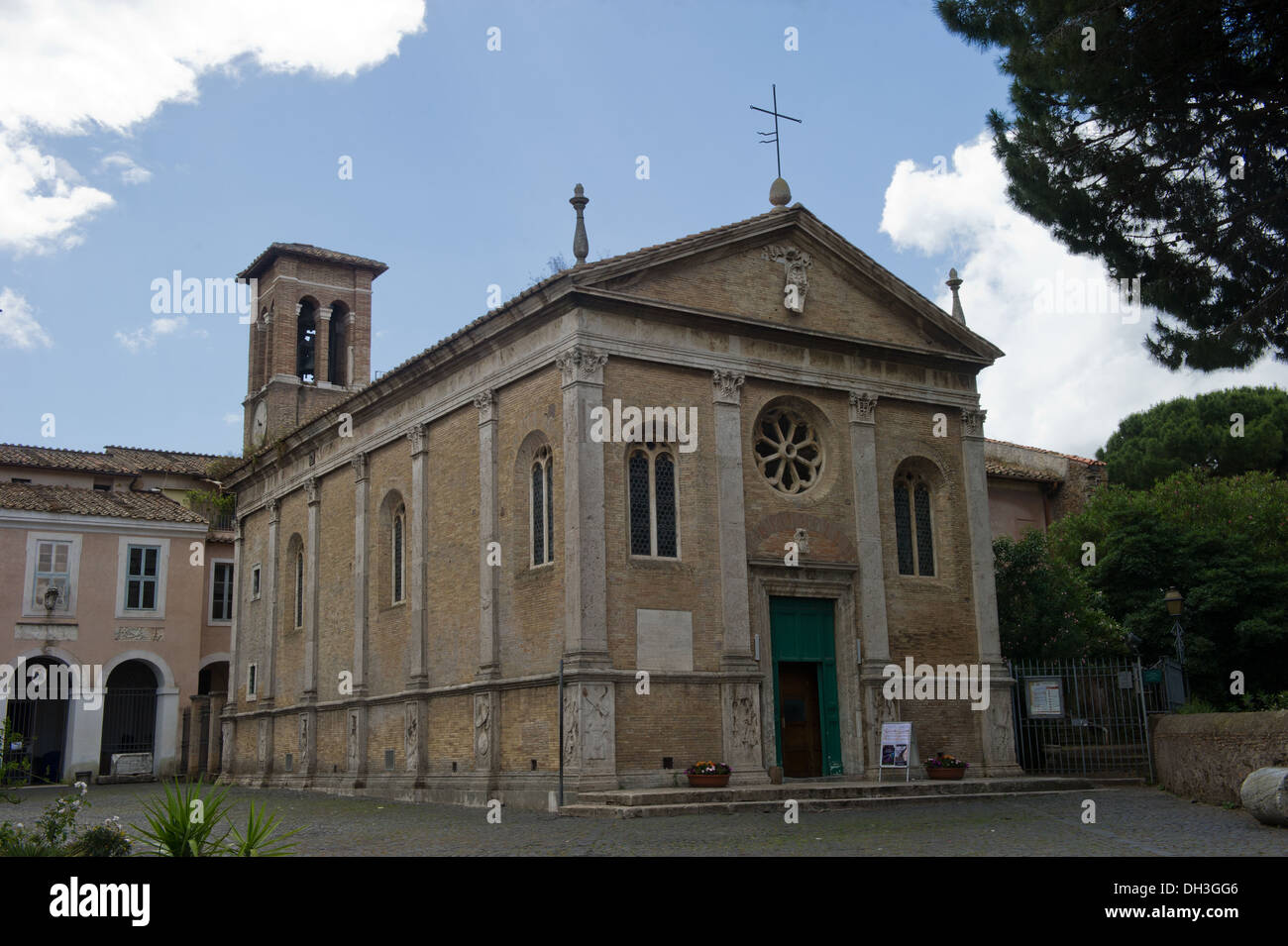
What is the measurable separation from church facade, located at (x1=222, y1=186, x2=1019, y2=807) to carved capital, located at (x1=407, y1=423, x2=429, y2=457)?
93mm

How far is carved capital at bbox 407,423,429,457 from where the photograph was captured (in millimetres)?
22703

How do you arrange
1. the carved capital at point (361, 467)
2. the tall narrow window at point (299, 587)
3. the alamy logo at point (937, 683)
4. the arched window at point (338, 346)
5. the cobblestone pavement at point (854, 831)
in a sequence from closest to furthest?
1. the cobblestone pavement at point (854, 831)
2. the alamy logo at point (937, 683)
3. the carved capital at point (361, 467)
4. the tall narrow window at point (299, 587)
5. the arched window at point (338, 346)

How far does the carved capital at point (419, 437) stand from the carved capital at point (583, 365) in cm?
505

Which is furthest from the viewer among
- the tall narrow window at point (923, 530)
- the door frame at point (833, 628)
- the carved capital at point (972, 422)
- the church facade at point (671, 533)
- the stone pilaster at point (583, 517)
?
the carved capital at point (972, 422)

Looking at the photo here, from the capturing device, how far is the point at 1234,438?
37.9 m

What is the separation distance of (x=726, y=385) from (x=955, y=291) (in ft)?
20.8

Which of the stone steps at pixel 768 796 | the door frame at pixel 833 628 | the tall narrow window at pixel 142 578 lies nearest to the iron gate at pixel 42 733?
the tall narrow window at pixel 142 578

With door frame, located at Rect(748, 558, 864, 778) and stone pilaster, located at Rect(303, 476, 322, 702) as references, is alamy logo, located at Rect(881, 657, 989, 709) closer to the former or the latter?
door frame, located at Rect(748, 558, 864, 778)

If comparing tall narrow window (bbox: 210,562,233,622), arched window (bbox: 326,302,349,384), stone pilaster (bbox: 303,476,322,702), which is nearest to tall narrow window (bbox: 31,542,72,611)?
tall narrow window (bbox: 210,562,233,622)

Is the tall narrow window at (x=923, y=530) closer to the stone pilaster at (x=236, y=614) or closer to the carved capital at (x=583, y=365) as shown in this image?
the carved capital at (x=583, y=365)

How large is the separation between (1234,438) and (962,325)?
20.0 meters

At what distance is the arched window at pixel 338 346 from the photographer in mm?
33875
